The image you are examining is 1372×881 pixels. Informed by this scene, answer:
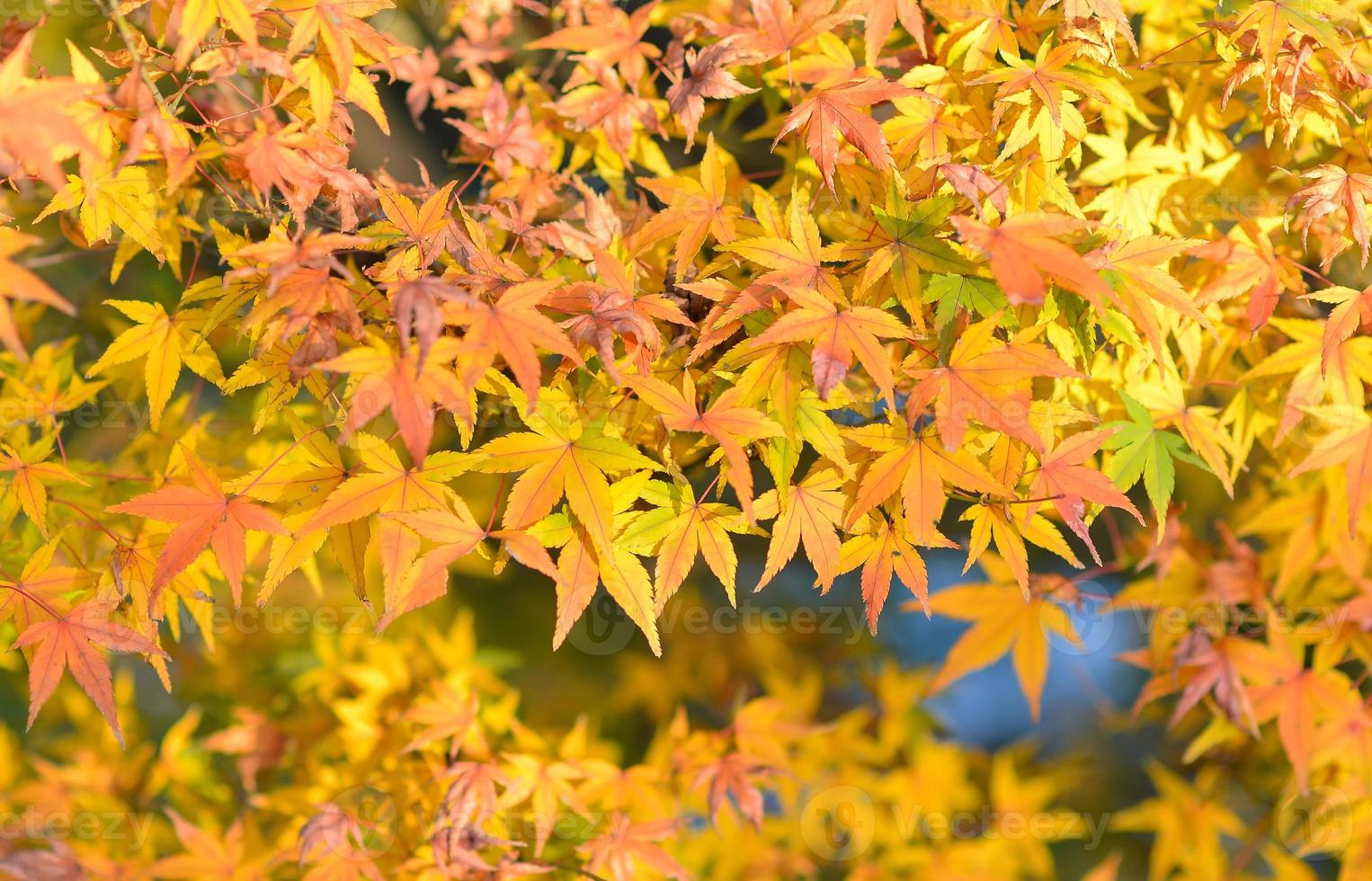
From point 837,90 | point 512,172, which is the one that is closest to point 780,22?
point 837,90

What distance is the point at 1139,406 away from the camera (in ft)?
3.85

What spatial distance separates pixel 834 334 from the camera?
882 mm

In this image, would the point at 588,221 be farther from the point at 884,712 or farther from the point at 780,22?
the point at 884,712

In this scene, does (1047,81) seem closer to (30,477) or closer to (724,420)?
(724,420)

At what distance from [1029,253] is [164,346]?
98 cm

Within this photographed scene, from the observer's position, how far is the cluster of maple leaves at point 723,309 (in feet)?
2.88

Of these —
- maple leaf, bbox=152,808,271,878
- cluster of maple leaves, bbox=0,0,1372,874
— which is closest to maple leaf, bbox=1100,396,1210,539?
cluster of maple leaves, bbox=0,0,1372,874

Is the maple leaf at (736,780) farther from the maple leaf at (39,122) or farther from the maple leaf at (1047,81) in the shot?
the maple leaf at (39,122)

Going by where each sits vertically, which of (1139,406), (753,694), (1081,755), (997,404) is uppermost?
(997,404)

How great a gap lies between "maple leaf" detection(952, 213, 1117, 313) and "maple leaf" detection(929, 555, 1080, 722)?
2.72ft

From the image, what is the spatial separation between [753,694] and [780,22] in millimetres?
1509

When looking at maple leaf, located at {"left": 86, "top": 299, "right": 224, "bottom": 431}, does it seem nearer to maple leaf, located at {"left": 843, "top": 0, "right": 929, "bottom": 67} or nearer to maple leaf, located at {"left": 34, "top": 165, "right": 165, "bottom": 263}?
maple leaf, located at {"left": 34, "top": 165, "right": 165, "bottom": 263}

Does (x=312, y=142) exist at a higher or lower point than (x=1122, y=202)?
higher

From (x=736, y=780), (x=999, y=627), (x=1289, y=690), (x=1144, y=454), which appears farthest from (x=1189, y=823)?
(x=1144, y=454)
